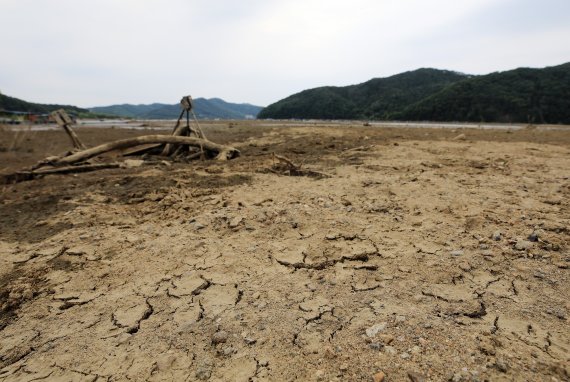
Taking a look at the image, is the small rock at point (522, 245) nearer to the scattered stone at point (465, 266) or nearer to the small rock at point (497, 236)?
the small rock at point (497, 236)

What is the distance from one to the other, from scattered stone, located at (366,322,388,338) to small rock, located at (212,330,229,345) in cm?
84

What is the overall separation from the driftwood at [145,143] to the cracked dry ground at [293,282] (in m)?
2.63

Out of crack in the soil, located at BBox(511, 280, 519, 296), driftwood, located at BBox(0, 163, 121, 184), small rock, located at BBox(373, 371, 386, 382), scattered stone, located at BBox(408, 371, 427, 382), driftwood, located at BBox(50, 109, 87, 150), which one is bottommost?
small rock, located at BBox(373, 371, 386, 382)

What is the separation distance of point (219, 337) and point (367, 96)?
88950 millimetres

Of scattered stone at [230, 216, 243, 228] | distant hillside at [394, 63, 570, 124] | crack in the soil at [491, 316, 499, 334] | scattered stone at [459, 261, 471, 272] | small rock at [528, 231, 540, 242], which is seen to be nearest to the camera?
crack in the soil at [491, 316, 499, 334]

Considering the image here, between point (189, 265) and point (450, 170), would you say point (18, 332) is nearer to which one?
point (189, 265)

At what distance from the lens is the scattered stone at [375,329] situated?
1.85m

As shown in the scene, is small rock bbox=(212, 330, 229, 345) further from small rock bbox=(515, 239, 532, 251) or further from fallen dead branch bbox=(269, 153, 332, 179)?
fallen dead branch bbox=(269, 153, 332, 179)

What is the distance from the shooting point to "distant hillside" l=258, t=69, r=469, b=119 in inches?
2665

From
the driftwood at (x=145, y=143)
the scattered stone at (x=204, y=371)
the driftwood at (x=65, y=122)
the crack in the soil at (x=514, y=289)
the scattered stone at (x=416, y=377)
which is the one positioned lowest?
A: the scattered stone at (x=204, y=371)

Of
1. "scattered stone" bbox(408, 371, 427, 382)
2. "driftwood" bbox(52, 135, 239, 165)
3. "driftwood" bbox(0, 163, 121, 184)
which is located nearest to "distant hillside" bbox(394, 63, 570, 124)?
"driftwood" bbox(52, 135, 239, 165)

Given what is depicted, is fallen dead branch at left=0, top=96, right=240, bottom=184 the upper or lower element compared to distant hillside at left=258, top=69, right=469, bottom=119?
lower

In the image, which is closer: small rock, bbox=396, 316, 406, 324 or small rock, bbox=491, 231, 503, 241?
small rock, bbox=396, 316, 406, 324

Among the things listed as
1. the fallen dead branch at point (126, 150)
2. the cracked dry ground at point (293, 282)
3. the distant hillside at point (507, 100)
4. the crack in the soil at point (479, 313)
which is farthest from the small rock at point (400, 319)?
the distant hillside at point (507, 100)
